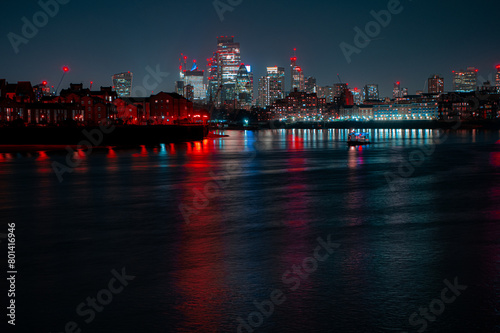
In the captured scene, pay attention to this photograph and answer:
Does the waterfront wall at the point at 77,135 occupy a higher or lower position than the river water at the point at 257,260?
higher

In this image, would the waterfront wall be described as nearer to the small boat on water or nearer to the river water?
the small boat on water

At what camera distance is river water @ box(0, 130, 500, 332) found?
357 inches

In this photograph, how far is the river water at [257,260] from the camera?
907 cm

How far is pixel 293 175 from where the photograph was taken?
35.4m

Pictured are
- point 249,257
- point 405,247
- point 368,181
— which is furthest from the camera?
point 368,181

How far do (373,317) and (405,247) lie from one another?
533cm

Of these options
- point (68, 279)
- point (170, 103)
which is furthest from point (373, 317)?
point (170, 103)

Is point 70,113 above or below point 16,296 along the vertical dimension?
above

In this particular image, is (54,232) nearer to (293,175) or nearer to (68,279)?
(68,279)

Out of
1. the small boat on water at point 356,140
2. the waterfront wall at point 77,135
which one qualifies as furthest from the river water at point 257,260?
the small boat on water at point 356,140

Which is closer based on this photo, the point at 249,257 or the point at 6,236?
the point at 249,257

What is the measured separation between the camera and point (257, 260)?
12.7 m

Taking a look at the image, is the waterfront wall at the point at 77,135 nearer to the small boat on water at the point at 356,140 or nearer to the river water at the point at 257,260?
the small boat on water at the point at 356,140

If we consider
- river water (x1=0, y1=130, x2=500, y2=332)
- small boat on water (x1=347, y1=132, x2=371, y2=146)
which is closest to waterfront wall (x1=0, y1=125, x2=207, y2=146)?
small boat on water (x1=347, y1=132, x2=371, y2=146)
